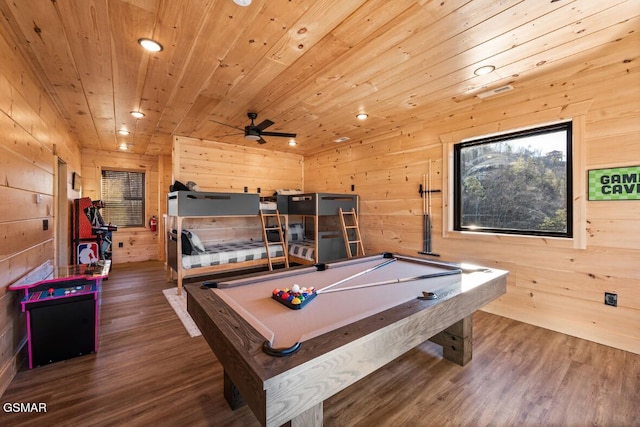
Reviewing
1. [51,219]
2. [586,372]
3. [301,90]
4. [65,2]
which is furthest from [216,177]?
[586,372]

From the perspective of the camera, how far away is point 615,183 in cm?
236

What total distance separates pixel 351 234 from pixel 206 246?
2.58 meters

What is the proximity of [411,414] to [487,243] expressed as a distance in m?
2.23

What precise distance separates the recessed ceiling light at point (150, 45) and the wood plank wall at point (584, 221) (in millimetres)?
2975

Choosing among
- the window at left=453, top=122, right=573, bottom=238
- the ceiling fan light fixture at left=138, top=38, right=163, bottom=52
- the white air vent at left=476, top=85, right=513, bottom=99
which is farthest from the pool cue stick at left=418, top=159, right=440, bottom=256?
the ceiling fan light fixture at left=138, top=38, right=163, bottom=52

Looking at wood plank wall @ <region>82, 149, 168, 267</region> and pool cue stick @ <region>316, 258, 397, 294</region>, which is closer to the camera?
pool cue stick @ <region>316, 258, 397, 294</region>

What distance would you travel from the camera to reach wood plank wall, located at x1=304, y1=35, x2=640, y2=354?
91.0 inches

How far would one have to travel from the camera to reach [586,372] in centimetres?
206

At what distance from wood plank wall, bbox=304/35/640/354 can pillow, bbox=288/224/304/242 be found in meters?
2.48

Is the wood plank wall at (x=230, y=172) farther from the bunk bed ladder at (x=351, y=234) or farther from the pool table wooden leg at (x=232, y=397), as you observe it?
the pool table wooden leg at (x=232, y=397)

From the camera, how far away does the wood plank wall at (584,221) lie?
2312 millimetres

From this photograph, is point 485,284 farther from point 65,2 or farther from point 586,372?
point 65,2

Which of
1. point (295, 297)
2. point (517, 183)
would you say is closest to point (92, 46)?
point (295, 297)

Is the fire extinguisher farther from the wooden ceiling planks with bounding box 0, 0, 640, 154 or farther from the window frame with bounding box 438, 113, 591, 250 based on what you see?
the window frame with bounding box 438, 113, 591, 250
